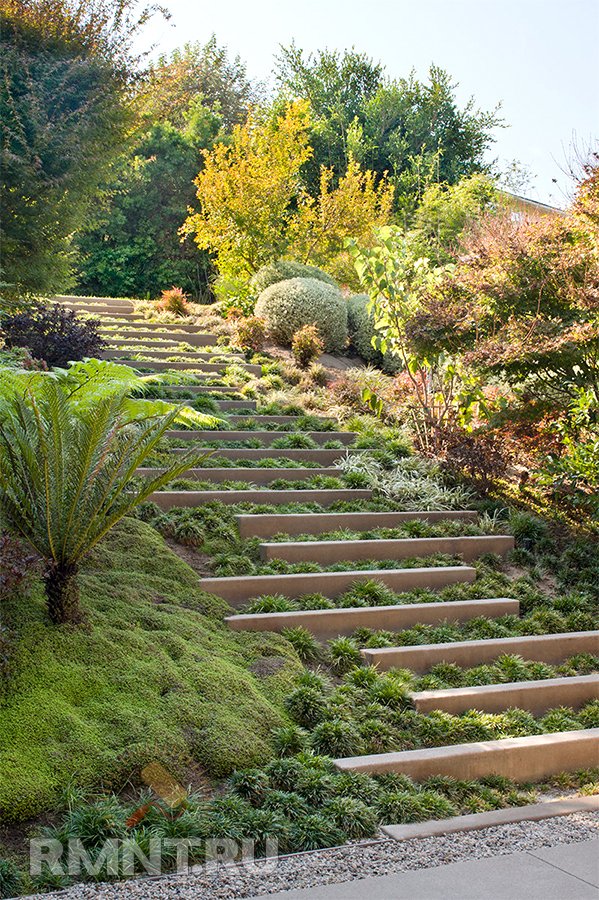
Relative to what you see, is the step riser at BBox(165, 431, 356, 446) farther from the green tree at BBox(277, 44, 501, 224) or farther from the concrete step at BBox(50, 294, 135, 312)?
the green tree at BBox(277, 44, 501, 224)

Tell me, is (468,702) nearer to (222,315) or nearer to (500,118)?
(222,315)

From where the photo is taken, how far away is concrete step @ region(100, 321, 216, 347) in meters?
12.9

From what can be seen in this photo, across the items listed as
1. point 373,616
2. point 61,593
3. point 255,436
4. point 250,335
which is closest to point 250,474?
point 255,436

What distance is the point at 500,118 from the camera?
27391mm

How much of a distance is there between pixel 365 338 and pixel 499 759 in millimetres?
10650

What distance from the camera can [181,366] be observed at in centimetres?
1151

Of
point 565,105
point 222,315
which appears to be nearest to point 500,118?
point 222,315

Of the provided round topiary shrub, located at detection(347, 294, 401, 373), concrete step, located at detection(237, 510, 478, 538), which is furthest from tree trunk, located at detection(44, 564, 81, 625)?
round topiary shrub, located at detection(347, 294, 401, 373)

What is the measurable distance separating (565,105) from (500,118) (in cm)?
1978

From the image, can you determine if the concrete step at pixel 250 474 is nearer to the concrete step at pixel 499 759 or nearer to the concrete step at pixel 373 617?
the concrete step at pixel 373 617

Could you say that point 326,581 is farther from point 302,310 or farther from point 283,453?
point 302,310

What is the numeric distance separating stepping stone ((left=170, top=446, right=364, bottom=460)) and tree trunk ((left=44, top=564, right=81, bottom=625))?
3.77 metres

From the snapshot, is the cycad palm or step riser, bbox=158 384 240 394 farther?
step riser, bbox=158 384 240 394

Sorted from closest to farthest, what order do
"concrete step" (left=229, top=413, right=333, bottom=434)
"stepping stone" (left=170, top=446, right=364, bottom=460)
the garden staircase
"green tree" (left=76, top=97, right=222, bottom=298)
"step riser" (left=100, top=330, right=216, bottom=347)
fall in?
the garden staircase → "stepping stone" (left=170, top=446, right=364, bottom=460) → "concrete step" (left=229, top=413, right=333, bottom=434) → "step riser" (left=100, top=330, right=216, bottom=347) → "green tree" (left=76, top=97, right=222, bottom=298)
